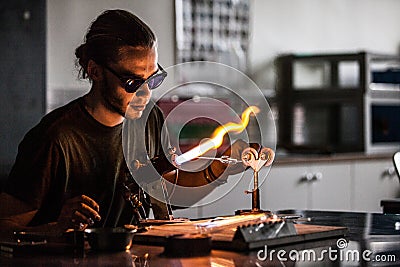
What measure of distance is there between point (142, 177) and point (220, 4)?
9.68ft

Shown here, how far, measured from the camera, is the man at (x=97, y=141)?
2.53m

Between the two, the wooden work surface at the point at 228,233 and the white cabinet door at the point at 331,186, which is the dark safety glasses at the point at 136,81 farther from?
the white cabinet door at the point at 331,186

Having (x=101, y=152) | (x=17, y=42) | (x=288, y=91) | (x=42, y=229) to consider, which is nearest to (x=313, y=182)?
(x=288, y=91)

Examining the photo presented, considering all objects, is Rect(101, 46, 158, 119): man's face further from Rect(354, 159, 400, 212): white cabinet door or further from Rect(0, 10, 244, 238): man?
Rect(354, 159, 400, 212): white cabinet door

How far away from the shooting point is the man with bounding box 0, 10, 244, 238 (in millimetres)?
2525

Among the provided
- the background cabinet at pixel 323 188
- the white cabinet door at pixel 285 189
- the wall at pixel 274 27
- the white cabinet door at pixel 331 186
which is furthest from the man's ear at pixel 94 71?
the white cabinet door at pixel 331 186

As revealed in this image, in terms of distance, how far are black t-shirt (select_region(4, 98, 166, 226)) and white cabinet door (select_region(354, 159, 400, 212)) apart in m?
2.55

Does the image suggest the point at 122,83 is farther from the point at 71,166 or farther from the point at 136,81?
the point at 71,166

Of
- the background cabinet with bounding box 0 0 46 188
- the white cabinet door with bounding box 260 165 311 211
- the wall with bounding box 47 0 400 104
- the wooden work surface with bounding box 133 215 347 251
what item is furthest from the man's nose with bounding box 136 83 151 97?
the white cabinet door with bounding box 260 165 311 211

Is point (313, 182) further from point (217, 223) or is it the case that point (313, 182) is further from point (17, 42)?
point (217, 223)

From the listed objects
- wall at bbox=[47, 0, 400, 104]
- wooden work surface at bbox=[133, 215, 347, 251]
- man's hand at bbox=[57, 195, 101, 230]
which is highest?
wall at bbox=[47, 0, 400, 104]

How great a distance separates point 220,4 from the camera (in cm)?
518

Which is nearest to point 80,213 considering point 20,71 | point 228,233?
point 228,233

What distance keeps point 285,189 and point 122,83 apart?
2.08m
